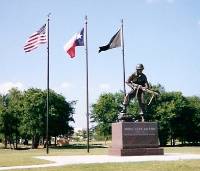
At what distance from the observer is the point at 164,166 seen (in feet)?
57.7

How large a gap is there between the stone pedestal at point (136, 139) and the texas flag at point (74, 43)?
843 centimetres

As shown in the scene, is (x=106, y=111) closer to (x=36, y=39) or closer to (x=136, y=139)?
(x=36, y=39)

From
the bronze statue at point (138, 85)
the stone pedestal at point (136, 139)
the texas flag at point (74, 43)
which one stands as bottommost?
the stone pedestal at point (136, 139)

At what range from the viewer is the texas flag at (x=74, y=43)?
106ft

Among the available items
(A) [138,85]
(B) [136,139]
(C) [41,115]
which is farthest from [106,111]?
(B) [136,139]

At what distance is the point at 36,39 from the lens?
3225 centimetres

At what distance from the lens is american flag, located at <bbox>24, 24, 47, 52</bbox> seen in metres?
31.8

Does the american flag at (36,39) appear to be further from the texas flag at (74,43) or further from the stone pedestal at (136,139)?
the stone pedestal at (136,139)

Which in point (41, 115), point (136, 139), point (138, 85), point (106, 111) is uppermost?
point (106, 111)

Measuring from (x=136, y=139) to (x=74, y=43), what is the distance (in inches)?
405

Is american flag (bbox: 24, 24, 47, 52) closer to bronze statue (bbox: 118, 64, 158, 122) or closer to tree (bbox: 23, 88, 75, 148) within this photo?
bronze statue (bbox: 118, 64, 158, 122)

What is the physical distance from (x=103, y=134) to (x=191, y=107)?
16.3m

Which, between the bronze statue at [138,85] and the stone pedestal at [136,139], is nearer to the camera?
the stone pedestal at [136,139]

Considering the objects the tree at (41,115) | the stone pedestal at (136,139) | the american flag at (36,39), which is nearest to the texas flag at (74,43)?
the american flag at (36,39)
